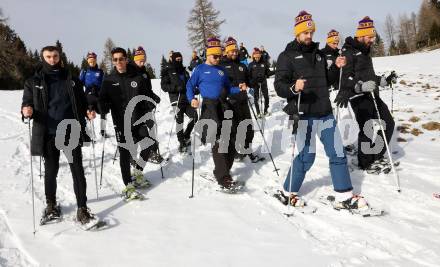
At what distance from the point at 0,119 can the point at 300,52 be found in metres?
13.0

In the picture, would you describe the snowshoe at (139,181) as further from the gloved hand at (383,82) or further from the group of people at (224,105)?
the gloved hand at (383,82)

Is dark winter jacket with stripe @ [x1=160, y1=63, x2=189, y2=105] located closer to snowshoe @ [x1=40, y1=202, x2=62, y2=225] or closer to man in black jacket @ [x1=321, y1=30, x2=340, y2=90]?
man in black jacket @ [x1=321, y1=30, x2=340, y2=90]

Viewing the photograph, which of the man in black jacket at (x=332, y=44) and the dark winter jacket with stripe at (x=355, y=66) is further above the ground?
the man in black jacket at (x=332, y=44)

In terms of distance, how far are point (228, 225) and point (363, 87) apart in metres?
3.18

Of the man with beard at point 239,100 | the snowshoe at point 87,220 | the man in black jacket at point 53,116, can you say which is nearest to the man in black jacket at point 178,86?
the man with beard at point 239,100

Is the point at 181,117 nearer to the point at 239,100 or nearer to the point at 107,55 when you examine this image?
the point at 239,100

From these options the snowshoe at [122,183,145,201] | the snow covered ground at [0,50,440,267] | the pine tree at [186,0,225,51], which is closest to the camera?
the snow covered ground at [0,50,440,267]

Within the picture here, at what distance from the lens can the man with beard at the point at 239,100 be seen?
772 centimetres

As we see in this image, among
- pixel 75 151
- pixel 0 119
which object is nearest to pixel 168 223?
pixel 75 151

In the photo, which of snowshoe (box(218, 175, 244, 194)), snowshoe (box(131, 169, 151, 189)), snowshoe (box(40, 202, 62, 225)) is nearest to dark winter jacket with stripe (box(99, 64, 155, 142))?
snowshoe (box(131, 169, 151, 189))

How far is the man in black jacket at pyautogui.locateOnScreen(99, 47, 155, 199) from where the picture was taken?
613cm

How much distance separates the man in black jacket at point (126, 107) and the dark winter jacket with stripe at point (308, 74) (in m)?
2.49

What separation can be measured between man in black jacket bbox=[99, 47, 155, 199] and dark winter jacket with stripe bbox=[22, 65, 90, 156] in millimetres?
1016

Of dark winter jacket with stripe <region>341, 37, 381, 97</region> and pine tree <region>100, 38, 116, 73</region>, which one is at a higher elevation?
pine tree <region>100, 38, 116, 73</region>
